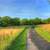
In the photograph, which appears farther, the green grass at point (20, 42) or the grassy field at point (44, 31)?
the grassy field at point (44, 31)

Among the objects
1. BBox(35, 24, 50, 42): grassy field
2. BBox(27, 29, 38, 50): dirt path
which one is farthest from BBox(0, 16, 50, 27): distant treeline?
BBox(27, 29, 38, 50): dirt path

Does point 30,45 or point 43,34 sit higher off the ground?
point 43,34

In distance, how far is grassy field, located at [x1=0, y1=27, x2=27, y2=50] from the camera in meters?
1.88

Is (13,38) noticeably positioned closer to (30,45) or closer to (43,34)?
(30,45)

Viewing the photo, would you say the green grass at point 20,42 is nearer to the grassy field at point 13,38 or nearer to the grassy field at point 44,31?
the grassy field at point 13,38

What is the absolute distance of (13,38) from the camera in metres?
1.92

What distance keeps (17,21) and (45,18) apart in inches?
12.5

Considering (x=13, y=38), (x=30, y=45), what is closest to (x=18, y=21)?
(x=13, y=38)

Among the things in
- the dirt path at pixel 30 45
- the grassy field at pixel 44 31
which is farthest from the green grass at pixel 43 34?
the dirt path at pixel 30 45

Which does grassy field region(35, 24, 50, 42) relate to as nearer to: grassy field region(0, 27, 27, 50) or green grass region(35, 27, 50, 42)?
green grass region(35, 27, 50, 42)

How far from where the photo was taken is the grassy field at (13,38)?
6.15ft

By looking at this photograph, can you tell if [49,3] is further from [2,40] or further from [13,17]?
[2,40]

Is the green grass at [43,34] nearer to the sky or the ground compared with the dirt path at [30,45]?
nearer to the sky

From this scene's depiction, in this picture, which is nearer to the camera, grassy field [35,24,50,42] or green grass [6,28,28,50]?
green grass [6,28,28,50]
